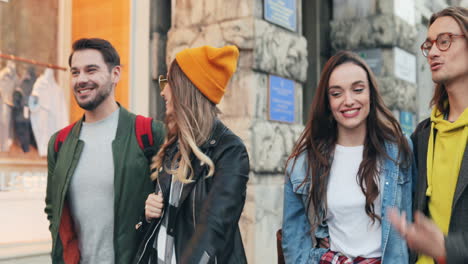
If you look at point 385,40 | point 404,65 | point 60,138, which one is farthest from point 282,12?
point 60,138

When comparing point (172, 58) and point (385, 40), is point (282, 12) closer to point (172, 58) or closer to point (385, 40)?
point (172, 58)

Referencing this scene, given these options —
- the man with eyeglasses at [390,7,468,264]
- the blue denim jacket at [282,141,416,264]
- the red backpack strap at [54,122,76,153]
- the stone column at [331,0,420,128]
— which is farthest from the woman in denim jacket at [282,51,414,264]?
the stone column at [331,0,420,128]

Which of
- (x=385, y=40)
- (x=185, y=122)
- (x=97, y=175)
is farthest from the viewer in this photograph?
(x=385, y=40)

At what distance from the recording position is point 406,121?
27.5 ft

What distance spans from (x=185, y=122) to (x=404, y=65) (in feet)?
22.2

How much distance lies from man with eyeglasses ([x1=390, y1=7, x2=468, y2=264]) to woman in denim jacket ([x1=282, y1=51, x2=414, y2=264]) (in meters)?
0.13

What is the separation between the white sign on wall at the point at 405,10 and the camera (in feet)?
27.1

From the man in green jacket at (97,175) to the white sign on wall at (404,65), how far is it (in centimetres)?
613

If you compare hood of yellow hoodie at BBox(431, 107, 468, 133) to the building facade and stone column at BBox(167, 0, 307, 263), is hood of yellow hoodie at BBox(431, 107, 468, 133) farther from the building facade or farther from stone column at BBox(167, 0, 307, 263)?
stone column at BBox(167, 0, 307, 263)

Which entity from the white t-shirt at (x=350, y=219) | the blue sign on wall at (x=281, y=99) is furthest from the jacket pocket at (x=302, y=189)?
the blue sign on wall at (x=281, y=99)

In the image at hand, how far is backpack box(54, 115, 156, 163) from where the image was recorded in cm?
286

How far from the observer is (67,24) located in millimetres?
5297

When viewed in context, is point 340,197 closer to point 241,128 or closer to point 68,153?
point 68,153

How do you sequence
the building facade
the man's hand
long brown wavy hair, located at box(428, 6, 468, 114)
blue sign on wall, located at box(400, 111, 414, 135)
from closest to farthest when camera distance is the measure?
1. the man's hand
2. long brown wavy hair, located at box(428, 6, 468, 114)
3. the building facade
4. blue sign on wall, located at box(400, 111, 414, 135)
